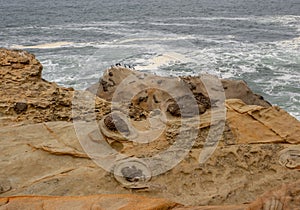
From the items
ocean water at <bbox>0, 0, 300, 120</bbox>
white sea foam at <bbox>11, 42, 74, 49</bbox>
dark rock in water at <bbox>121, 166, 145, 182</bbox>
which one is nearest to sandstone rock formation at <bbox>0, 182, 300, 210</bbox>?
dark rock in water at <bbox>121, 166, 145, 182</bbox>

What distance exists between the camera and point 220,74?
13789 millimetres

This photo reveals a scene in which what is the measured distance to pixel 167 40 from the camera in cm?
2045

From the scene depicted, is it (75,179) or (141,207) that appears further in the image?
(75,179)

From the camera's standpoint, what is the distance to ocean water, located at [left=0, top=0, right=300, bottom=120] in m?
13.8

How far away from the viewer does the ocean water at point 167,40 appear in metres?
13.8

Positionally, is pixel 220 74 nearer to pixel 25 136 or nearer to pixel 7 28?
pixel 25 136

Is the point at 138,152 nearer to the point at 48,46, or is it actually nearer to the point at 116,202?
the point at 116,202

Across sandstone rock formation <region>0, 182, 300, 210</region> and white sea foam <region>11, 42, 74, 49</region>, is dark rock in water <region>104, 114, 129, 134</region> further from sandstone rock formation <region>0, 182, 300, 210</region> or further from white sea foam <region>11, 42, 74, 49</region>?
white sea foam <region>11, 42, 74, 49</region>

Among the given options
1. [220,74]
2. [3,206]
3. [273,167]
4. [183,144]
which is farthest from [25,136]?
[220,74]

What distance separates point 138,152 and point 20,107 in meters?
1.79

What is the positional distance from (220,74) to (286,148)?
974 cm

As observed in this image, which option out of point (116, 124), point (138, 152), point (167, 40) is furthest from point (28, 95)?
point (167, 40)

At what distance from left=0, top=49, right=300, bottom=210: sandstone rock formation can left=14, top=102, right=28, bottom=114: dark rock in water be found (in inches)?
0.5

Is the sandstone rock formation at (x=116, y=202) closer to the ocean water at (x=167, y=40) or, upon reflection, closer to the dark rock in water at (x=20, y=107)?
the dark rock in water at (x=20, y=107)
